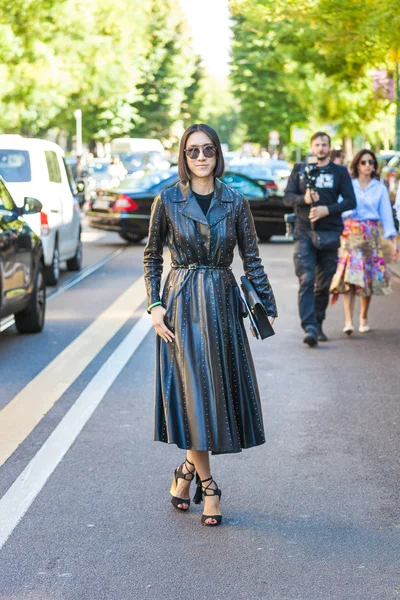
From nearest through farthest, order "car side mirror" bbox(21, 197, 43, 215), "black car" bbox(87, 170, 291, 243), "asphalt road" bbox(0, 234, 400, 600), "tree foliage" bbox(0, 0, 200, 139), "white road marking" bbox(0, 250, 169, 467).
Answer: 1. "asphalt road" bbox(0, 234, 400, 600)
2. "white road marking" bbox(0, 250, 169, 467)
3. "car side mirror" bbox(21, 197, 43, 215)
4. "black car" bbox(87, 170, 291, 243)
5. "tree foliage" bbox(0, 0, 200, 139)

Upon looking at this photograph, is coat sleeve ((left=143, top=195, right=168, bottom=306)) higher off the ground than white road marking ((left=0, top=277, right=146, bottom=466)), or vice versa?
coat sleeve ((left=143, top=195, right=168, bottom=306))

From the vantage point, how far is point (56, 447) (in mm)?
7191

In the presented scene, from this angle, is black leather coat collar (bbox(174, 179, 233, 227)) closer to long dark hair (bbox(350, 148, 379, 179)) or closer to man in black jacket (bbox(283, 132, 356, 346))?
man in black jacket (bbox(283, 132, 356, 346))

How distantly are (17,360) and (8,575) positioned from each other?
5694 mm

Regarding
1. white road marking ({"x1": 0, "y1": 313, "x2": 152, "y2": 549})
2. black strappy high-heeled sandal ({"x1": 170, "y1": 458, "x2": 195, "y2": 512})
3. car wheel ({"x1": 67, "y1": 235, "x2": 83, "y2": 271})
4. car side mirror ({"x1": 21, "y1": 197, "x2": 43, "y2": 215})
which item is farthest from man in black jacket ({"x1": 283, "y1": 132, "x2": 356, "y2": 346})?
car wheel ({"x1": 67, "y1": 235, "x2": 83, "y2": 271})

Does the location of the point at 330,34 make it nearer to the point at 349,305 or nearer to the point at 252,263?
the point at 349,305

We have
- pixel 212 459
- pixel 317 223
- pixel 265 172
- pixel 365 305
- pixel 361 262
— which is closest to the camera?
pixel 212 459

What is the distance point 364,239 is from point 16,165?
5.87m

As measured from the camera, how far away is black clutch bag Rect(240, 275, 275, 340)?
570 centimetres

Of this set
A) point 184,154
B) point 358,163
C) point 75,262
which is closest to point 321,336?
point 358,163

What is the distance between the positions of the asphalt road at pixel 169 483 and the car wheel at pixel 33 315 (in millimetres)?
891

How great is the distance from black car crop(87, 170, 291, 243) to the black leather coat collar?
1921 cm

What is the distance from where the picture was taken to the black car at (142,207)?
2516 cm

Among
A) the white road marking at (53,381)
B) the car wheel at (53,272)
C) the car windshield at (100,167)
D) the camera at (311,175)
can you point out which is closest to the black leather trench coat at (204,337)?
the white road marking at (53,381)
